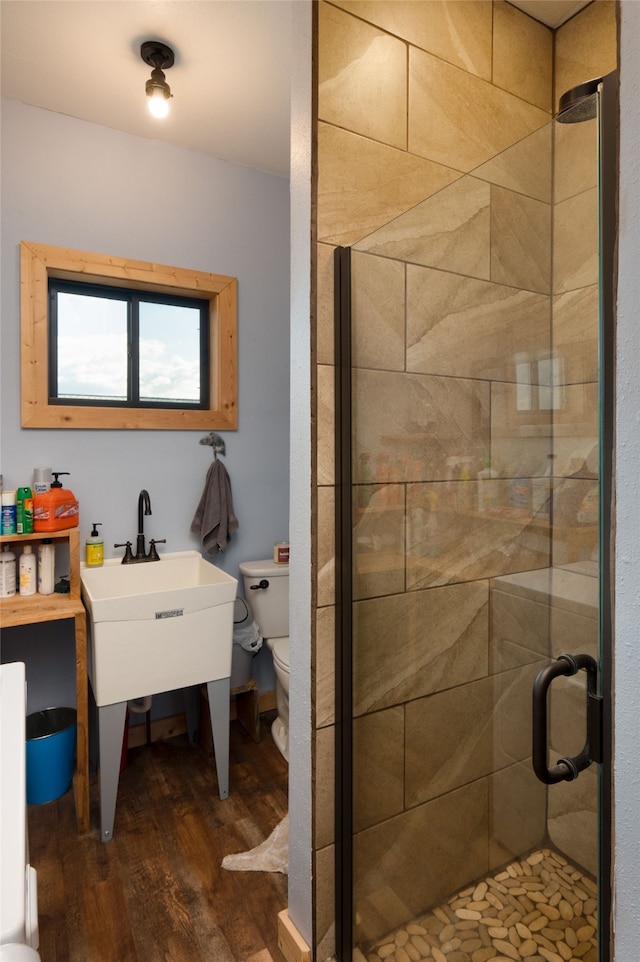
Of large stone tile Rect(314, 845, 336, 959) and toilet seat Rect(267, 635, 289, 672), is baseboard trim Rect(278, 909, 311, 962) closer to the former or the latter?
large stone tile Rect(314, 845, 336, 959)

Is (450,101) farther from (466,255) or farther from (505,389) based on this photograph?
(505,389)

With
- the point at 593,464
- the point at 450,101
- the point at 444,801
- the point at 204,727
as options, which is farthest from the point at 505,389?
the point at 204,727

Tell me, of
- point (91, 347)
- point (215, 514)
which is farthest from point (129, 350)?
point (215, 514)

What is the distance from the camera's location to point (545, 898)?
0.98 m

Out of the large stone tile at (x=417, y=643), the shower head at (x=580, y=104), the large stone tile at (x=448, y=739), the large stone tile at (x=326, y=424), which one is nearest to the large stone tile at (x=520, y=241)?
the shower head at (x=580, y=104)

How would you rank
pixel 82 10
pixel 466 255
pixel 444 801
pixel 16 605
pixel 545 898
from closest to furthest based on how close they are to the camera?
pixel 545 898 → pixel 466 255 → pixel 444 801 → pixel 82 10 → pixel 16 605

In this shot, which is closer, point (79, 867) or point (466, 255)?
point (466, 255)

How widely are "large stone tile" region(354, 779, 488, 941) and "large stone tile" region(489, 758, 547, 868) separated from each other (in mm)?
26

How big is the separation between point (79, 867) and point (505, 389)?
199 cm

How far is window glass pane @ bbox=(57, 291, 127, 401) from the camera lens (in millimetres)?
2451

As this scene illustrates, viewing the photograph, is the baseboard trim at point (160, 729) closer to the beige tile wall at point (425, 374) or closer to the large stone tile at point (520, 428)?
the beige tile wall at point (425, 374)

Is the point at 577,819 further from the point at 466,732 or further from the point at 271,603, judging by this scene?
the point at 271,603

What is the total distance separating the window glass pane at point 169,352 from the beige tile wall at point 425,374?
59.9 inches

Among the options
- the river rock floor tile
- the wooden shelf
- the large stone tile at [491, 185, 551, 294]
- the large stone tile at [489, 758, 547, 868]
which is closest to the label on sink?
Result: the wooden shelf
